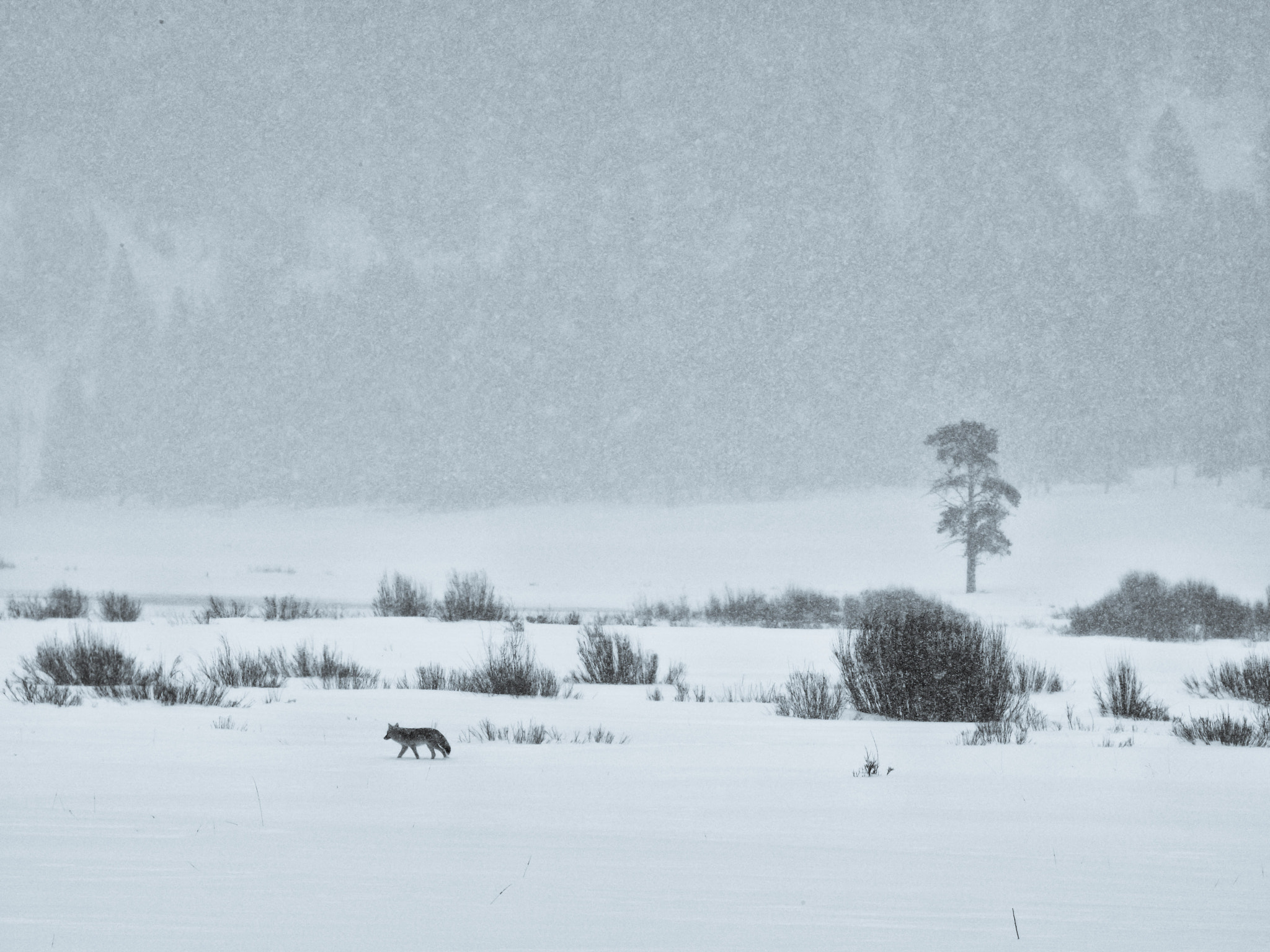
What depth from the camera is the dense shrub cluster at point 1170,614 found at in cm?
Result: 2516

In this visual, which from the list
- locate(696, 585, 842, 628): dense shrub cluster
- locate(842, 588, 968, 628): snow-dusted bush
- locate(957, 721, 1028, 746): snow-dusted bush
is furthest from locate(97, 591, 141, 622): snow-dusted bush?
locate(957, 721, 1028, 746): snow-dusted bush

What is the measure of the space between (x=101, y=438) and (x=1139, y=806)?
109725 millimetres

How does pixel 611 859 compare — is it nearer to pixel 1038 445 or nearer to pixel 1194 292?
pixel 1038 445

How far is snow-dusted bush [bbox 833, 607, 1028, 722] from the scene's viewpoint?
34.3ft

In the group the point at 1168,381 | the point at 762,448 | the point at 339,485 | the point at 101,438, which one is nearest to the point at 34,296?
the point at 101,438

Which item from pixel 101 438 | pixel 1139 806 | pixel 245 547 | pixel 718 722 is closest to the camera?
pixel 1139 806

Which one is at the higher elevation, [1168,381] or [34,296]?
[34,296]

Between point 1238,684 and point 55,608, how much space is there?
67.4 feet

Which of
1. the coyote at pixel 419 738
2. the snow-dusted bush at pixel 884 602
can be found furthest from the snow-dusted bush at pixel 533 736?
the snow-dusted bush at pixel 884 602

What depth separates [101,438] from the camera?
106 metres

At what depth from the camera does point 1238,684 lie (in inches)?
502

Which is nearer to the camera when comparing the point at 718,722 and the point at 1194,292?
the point at 718,722

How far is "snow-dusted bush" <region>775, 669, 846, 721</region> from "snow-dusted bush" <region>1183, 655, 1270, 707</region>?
4086 mm

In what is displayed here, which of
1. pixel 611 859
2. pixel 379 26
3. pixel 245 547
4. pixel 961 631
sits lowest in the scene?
pixel 611 859
